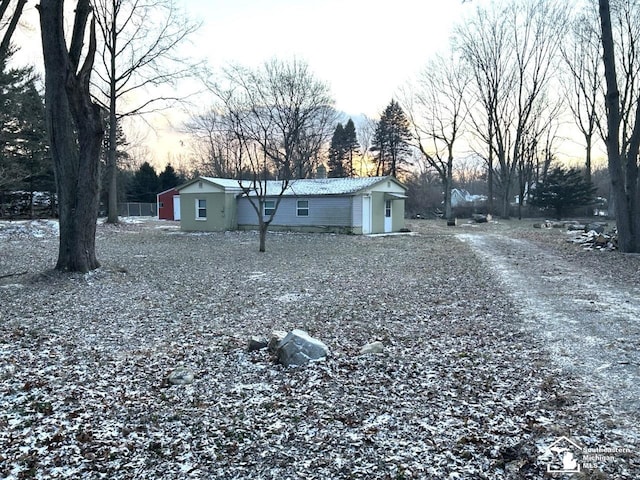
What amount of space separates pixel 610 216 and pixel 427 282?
29.9 metres

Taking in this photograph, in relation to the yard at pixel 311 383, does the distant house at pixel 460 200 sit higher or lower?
higher

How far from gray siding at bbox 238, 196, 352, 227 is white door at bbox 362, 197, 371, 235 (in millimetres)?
381

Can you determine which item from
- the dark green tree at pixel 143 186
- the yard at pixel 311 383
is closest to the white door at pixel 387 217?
the yard at pixel 311 383

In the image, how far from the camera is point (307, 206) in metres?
22.4

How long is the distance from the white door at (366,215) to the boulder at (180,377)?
17758 mm

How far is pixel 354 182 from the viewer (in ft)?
74.6

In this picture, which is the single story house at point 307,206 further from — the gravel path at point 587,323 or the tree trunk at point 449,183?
the tree trunk at point 449,183

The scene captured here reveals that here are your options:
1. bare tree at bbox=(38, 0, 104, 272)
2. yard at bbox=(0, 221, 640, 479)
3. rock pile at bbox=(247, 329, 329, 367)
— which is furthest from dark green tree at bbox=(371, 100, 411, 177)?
rock pile at bbox=(247, 329, 329, 367)

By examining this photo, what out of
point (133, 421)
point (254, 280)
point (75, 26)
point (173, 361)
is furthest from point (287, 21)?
point (133, 421)

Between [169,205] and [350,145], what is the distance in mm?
19659

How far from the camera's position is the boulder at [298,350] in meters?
4.47

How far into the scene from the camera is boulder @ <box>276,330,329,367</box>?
14.7 feet

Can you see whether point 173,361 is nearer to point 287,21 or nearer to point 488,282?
point 488,282

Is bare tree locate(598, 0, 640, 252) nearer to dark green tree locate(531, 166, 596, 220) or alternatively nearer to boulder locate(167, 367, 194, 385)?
boulder locate(167, 367, 194, 385)
